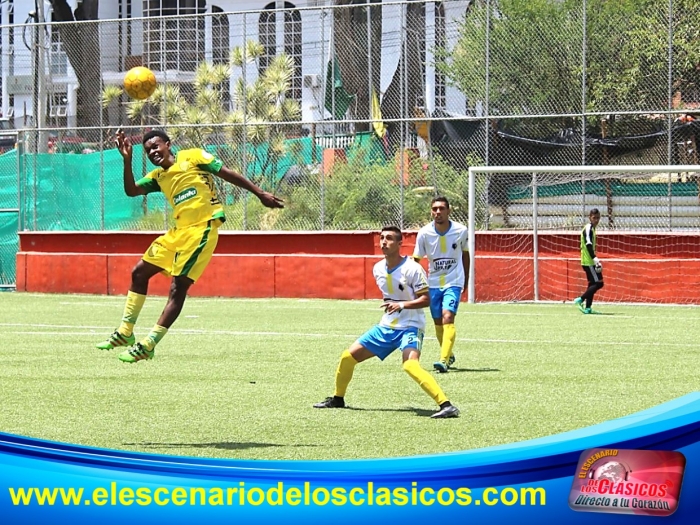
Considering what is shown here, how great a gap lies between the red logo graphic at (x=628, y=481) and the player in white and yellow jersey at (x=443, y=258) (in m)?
9.81

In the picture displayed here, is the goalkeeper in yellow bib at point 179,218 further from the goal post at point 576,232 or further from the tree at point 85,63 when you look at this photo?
the tree at point 85,63

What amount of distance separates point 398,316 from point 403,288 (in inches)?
8.2

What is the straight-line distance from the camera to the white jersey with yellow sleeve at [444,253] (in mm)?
12734

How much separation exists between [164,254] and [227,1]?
37842 millimetres

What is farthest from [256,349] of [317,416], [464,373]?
[317,416]

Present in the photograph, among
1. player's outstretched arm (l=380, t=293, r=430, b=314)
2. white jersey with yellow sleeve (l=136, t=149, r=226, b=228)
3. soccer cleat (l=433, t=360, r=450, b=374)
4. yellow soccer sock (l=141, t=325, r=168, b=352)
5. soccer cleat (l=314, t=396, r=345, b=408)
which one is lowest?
soccer cleat (l=433, t=360, r=450, b=374)

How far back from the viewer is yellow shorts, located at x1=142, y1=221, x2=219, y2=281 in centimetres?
1077

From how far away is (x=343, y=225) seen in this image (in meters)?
24.2

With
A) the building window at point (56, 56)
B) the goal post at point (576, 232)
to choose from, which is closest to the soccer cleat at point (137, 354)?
the goal post at point (576, 232)

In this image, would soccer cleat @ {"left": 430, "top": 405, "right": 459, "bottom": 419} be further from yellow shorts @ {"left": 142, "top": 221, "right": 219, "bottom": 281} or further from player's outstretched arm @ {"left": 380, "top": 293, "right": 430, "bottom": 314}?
yellow shorts @ {"left": 142, "top": 221, "right": 219, "bottom": 281}

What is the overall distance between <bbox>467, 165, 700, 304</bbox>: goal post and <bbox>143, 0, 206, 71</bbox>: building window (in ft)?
20.5

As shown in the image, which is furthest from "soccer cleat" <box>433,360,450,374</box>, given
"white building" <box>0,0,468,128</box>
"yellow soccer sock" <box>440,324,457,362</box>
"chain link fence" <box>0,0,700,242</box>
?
"white building" <box>0,0,468,128</box>

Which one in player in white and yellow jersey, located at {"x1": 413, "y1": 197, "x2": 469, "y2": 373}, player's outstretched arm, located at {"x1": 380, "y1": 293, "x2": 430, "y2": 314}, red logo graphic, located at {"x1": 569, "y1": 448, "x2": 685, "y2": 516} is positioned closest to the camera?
red logo graphic, located at {"x1": 569, "y1": 448, "x2": 685, "y2": 516}

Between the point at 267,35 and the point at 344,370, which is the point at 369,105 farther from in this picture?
the point at 344,370
